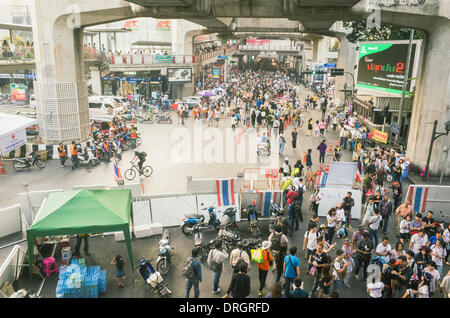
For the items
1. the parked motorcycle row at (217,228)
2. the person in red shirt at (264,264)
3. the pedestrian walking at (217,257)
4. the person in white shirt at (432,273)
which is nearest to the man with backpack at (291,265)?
the person in red shirt at (264,264)

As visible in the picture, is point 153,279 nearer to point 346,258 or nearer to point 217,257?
point 217,257

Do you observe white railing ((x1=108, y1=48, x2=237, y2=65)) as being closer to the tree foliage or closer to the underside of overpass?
the underside of overpass

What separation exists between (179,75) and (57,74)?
19987mm

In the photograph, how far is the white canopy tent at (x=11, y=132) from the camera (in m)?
16.6

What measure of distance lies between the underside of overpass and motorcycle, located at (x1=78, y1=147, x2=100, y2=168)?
3.04 m

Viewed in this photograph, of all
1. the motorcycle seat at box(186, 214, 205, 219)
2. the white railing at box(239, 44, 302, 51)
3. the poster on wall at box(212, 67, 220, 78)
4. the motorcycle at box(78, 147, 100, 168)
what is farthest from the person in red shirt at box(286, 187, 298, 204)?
the white railing at box(239, 44, 302, 51)

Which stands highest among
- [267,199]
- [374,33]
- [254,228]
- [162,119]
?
[374,33]

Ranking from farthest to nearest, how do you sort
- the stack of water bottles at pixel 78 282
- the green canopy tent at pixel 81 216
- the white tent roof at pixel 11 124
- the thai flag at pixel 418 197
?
1. the white tent roof at pixel 11 124
2. the thai flag at pixel 418 197
3. the green canopy tent at pixel 81 216
4. the stack of water bottles at pixel 78 282

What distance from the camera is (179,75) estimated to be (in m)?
39.3

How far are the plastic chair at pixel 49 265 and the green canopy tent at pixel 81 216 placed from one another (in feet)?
1.13

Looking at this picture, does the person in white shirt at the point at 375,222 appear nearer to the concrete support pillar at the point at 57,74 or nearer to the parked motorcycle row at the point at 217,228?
the parked motorcycle row at the point at 217,228

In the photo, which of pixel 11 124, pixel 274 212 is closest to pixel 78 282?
pixel 274 212

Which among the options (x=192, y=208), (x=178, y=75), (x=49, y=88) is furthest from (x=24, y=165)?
(x=178, y=75)

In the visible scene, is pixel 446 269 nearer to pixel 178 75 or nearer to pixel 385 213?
pixel 385 213
